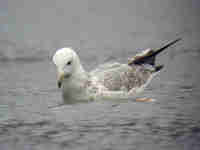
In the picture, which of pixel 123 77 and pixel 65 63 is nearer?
pixel 65 63

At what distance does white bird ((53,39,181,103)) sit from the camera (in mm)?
8117

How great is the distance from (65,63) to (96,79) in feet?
3.42

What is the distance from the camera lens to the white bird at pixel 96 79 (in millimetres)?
8117

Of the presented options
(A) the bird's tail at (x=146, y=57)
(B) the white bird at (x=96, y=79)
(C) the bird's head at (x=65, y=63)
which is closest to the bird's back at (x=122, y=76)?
(B) the white bird at (x=96, y=79)

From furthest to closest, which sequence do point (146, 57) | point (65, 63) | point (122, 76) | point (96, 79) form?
point (146, 57) < point (122, 76) < point (96, 79) < point (65, 63)

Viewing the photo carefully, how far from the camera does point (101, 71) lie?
30.6 feet

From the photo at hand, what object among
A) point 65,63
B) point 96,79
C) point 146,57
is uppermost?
point 146,57

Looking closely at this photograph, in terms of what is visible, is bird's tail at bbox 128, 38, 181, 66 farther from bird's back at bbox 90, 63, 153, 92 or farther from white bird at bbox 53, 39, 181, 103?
bird's back at bbox 90, 63, 153, 92

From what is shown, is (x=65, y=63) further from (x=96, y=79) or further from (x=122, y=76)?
(x=122, y=76)

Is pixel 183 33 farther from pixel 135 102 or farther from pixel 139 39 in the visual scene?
pixel 135 102

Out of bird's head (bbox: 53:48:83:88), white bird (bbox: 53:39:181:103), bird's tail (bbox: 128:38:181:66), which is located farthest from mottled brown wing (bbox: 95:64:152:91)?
bird's head (bbox: 53:48:83:88)

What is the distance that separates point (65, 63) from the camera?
316 inches

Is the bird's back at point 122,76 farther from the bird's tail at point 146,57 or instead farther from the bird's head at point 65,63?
the bird's head at point 65,63

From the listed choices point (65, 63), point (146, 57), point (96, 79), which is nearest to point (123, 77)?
point (96, 79)
